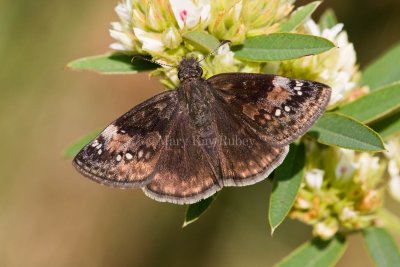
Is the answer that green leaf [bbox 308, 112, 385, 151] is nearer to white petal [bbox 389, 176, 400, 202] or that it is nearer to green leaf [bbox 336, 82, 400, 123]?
green leaf [bbox 336, 82, 400, 123]

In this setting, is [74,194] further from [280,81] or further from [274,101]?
[280,81]

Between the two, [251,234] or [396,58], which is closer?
[396,58]

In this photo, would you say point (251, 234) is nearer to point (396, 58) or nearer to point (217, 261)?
point (217, 261)

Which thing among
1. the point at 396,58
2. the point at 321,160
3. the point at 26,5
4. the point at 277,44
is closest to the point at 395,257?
the point at 321,160

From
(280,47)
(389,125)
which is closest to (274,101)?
(280,47)

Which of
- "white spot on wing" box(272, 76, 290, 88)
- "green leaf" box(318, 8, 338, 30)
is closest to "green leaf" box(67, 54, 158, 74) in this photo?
"white spot on wing" box(272, 76, 290, 88)

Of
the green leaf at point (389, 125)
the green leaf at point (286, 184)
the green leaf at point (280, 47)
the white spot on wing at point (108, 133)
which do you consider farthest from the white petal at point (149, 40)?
the green leaf at point (389, 125)
